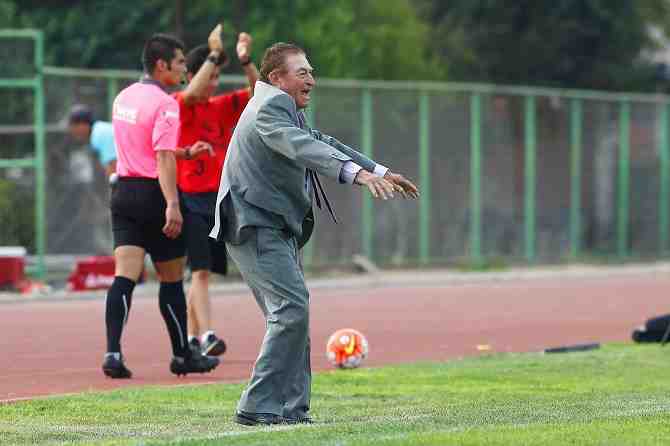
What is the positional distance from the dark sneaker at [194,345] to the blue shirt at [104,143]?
3.88 meters

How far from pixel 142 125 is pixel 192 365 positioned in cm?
160

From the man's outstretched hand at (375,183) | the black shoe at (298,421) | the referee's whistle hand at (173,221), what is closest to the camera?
the man's outstretched hand at (375,183)

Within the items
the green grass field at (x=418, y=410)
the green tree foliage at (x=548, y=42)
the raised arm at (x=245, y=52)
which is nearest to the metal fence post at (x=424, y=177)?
the green grass field at (x=418, y=410)

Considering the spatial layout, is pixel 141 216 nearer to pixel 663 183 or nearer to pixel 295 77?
pixel 295 77

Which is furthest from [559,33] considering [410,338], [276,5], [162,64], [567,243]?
[162,64]

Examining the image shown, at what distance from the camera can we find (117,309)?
10758mm

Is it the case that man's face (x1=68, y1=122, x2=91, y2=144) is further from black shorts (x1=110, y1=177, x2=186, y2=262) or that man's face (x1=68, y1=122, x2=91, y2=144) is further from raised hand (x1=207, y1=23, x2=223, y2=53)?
black shorts (x1=110, y1=177, x2=186, y2=262)

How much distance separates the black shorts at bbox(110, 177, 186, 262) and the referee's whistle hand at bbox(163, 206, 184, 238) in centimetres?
20

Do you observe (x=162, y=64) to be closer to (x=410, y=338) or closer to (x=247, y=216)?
(x=247, y=216)

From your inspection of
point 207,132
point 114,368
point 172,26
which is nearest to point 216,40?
point 207,132

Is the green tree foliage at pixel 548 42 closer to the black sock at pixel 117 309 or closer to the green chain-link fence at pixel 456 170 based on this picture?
the green chain-link fence at pixel 456 170

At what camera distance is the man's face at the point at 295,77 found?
803 centimetres

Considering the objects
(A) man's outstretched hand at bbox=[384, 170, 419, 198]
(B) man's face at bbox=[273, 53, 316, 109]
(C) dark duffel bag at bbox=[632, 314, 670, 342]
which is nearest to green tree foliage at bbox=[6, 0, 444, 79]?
(C) dark duffel bag at bbox=[632, 314, 670, 342]

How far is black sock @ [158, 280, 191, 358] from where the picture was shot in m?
10.9
